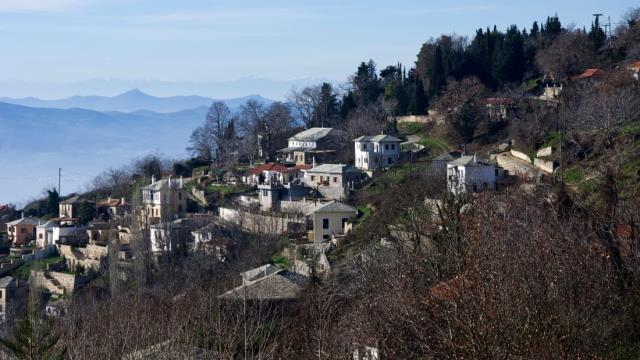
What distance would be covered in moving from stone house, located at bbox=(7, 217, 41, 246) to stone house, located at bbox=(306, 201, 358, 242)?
664 inches

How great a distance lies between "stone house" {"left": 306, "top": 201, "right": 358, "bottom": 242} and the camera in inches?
1409

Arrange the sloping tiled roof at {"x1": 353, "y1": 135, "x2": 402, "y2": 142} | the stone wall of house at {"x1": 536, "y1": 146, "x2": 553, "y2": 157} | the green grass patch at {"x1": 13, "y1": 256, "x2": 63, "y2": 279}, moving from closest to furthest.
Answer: the stone wall of house at {"x1": 536, "y1": 146, "x2": 553, "y2": 157} → the green grass patch at {"x1": 13, "y1": 256, "x2": 63, "y2": 279} → the sloping tiled roof at {"x1": 353, "y1": 135, "x2": 402, "y2": 142}

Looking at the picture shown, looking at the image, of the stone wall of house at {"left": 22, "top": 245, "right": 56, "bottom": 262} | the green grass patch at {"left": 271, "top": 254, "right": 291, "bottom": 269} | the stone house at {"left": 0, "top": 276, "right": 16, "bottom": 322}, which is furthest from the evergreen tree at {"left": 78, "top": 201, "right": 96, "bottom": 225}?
the green grass patch at {"left": 271, "top": 254, "right": 291, "bottom": 269}

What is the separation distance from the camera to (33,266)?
4188 cm

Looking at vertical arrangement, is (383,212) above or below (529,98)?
below

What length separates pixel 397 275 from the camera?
17.0 meters

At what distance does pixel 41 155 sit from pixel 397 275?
16247cm

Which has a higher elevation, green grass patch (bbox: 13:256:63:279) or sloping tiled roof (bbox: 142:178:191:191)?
sloping tiled roof (bbox: 142:178:191:191)

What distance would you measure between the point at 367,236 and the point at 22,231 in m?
22.2

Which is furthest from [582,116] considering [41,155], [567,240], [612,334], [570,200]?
[41,155]

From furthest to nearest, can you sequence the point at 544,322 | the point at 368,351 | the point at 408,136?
the point at 408,136 < the point at 368,351 < the point at 544,322

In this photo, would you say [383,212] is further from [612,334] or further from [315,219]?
[612,334]

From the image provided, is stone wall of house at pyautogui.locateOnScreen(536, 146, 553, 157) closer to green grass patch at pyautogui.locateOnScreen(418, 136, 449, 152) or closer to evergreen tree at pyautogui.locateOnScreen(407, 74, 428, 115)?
green grass patch at pyautogui.locateOnScreen(418, 136, 449, 152)

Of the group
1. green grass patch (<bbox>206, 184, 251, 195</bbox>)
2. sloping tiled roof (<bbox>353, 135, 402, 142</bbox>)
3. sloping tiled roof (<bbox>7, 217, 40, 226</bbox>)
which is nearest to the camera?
sloping tiled roof (<bbox>353, 135, 402, 142</bbox>)
